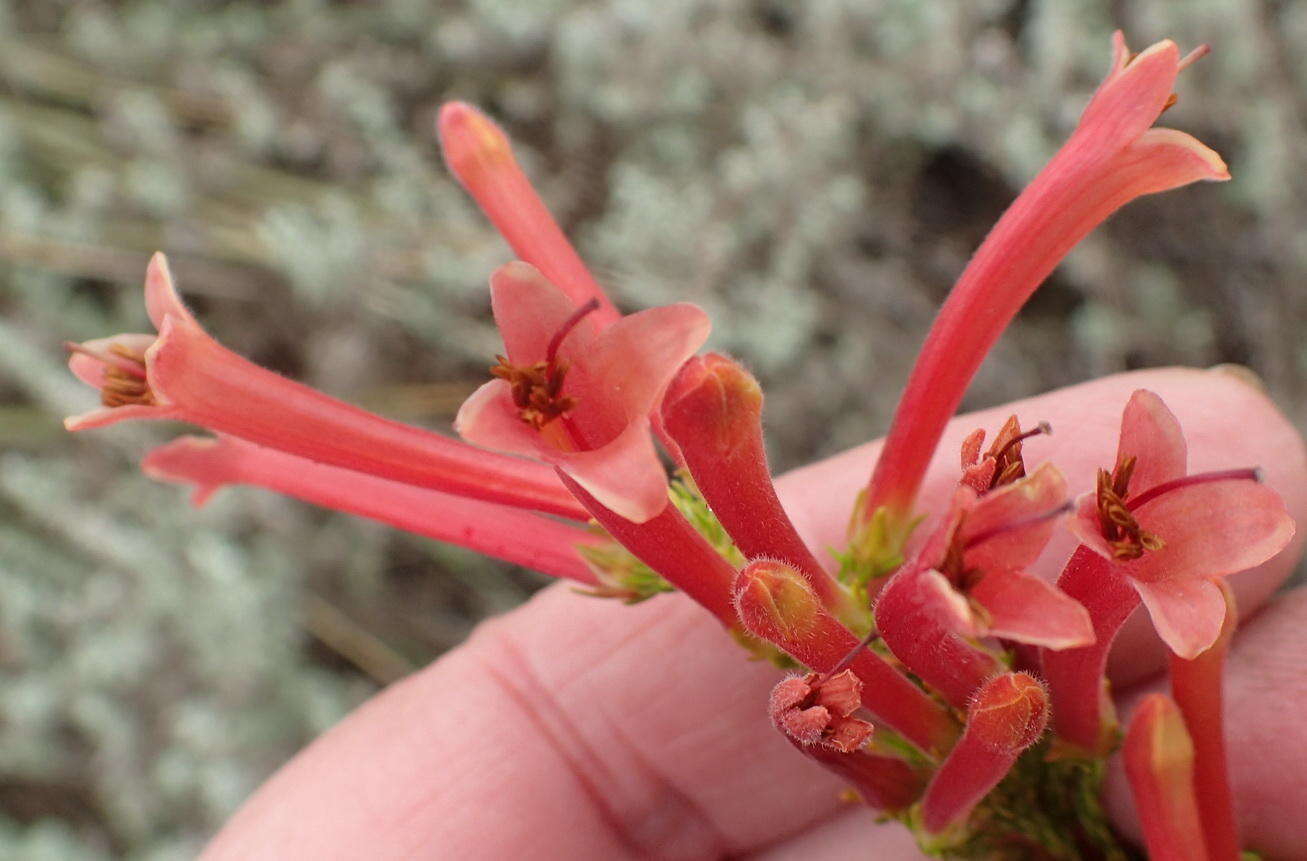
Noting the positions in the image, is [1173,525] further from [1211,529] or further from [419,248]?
[419,248]

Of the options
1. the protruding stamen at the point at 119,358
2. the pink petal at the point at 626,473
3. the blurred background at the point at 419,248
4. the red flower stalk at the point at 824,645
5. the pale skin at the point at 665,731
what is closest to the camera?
the pink petal at the point at 626,473

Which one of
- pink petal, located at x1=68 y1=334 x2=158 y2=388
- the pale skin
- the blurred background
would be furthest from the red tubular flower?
the blurred background

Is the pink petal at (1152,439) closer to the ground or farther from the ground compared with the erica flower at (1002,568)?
farther from the ground

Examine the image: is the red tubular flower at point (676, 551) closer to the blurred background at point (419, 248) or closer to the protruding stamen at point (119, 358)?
the protruding stamen at point (119, 358)

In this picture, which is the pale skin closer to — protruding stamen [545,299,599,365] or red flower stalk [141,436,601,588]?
red flower stalk [141,436,601,588]

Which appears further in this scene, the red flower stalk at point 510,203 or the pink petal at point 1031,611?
the red flower stalk at point 510,203

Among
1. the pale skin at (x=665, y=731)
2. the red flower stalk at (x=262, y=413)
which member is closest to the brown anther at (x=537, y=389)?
the red flower stalk at (x=262, y=413)

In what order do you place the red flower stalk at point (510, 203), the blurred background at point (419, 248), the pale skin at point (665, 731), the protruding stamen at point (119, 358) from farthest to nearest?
1. the blurred background at point (419, 248)
2. the pale skin at point (665, 731)
3. the red flower stalk at point (510, 203)
4. the protruding stamen at point (119, 358)
